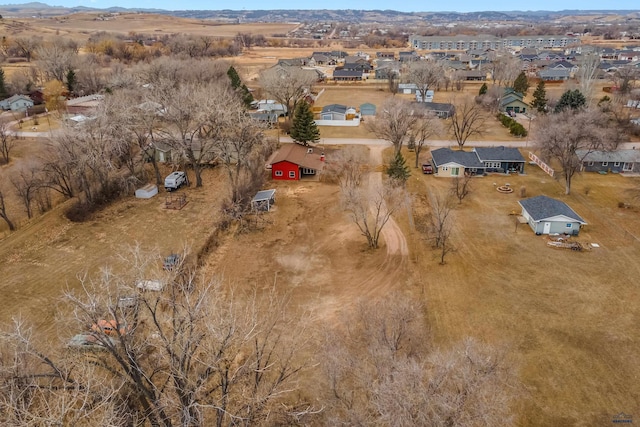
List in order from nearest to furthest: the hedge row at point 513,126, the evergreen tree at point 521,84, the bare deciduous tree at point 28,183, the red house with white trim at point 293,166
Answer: the bare deciduous tree at point 28,183
the red house with white trim at point 293,166
the hedge row at point 513,126
the evergreen tree at point 521,84

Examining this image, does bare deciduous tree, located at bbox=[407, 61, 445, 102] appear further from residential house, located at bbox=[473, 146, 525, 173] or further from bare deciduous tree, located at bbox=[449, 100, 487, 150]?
residential house, located at bbox=[473, 146, 525, 173]

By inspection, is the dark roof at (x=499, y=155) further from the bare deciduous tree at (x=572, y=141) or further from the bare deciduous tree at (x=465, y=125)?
the bare deciduous tree at (x=465, y=125)

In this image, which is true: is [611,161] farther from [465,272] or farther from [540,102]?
[465,272]

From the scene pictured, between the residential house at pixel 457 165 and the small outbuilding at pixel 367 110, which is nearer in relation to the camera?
the residential house at pixel 457 165

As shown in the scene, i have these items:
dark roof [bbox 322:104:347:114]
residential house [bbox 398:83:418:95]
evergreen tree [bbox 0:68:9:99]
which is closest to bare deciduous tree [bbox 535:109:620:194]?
dark roof [bbox 322:104:347:114]

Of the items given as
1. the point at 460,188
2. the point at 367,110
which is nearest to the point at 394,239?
the point at 460,188

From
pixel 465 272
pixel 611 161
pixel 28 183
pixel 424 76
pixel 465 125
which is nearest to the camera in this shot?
pixel 465 272

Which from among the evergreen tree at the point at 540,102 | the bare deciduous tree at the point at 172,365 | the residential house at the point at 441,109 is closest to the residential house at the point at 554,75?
the evergreen tree at the point at 540,102
